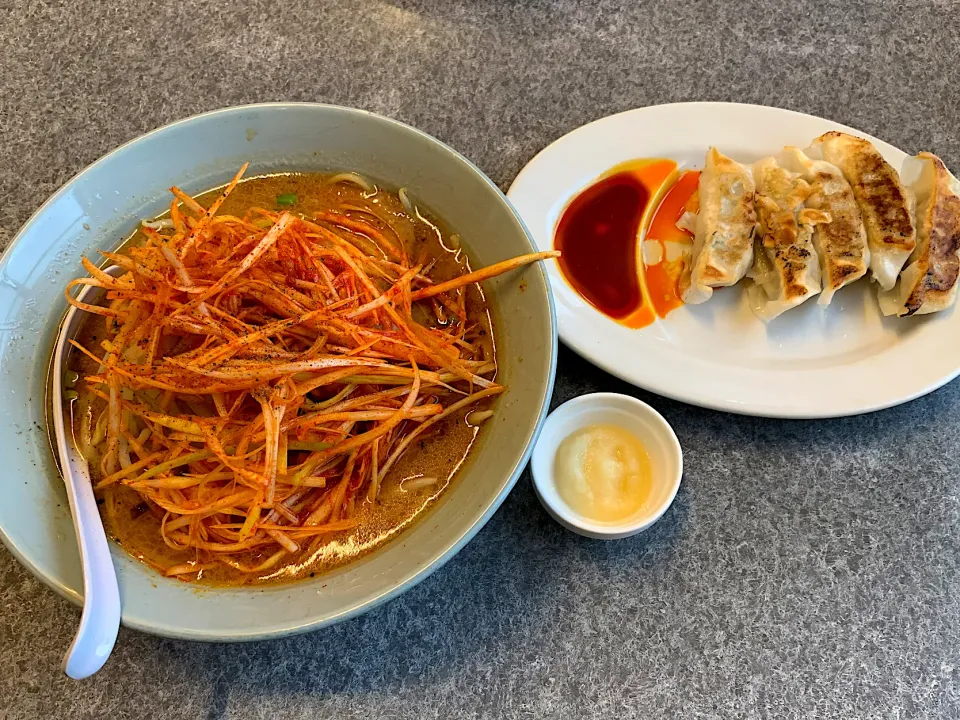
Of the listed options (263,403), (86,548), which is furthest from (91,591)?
(263,403)

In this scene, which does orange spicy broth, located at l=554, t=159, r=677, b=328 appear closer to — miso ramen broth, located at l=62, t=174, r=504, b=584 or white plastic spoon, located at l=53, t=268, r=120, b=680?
miso ramen broth, located at l=62, t=174, r=504, b=584

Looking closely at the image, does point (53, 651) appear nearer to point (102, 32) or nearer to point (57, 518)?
point (57, 518)

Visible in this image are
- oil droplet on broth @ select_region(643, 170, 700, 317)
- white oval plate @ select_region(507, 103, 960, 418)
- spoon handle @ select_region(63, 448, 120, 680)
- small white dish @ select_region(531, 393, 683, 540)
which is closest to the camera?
spoon handle @ select_region(63, 448, 120, 680)

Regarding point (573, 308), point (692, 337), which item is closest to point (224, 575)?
point (573, 308)

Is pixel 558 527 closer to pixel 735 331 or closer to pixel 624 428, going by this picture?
pixel 624 428

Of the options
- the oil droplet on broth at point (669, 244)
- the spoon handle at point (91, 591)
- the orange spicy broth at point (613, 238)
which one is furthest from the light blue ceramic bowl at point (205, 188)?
the oil droplet on broth at point (669, 244)

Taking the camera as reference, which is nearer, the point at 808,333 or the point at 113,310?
the point at 113,310

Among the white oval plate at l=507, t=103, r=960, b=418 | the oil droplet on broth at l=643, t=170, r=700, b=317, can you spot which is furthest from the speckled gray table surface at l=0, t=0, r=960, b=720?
the oil droplet on broth at l=643, t=170, r=700, b=317
